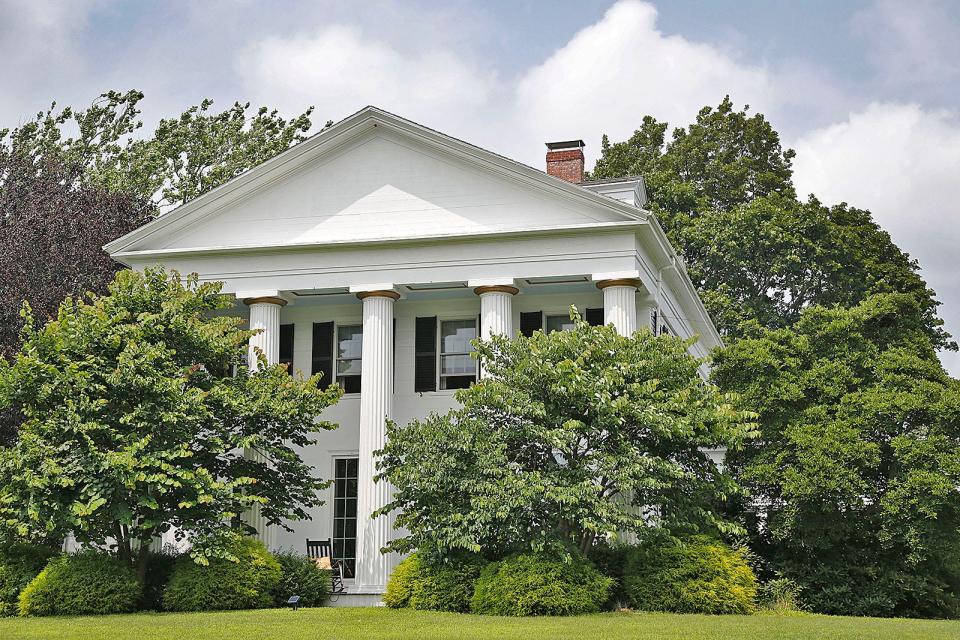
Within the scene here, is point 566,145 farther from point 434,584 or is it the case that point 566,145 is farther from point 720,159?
point 720,159

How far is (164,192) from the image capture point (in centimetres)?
4584

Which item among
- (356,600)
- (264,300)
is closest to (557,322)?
(264,300)

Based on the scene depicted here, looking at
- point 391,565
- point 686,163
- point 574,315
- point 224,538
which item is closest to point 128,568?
point 224,538

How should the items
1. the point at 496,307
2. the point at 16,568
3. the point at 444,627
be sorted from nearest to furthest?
1. the point at 444,627
2. the point at 16,568
3. the point at 496,307

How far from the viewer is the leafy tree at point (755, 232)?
41625 millimetres

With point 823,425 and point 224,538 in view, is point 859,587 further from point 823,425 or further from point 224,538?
point 224,538

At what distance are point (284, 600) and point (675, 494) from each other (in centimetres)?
808

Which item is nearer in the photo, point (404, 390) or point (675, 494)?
point (675, 494)

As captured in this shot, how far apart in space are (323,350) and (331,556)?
5.23 meters

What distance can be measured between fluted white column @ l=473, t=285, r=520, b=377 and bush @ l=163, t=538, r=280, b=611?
703cm

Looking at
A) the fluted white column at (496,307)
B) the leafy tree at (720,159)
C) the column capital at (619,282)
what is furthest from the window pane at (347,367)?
the leafy tree at (720,159)

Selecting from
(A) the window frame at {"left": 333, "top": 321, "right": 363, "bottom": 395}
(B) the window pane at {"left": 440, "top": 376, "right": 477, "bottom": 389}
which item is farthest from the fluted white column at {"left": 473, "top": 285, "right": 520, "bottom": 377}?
(A) the window frame at {"left": 333, "top": 321, "right": 363, "bottom": 395}

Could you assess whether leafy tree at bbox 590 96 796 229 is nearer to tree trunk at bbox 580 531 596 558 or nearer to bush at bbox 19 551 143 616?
tree trunk at bbox 580 531 596 558

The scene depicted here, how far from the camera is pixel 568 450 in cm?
1994
